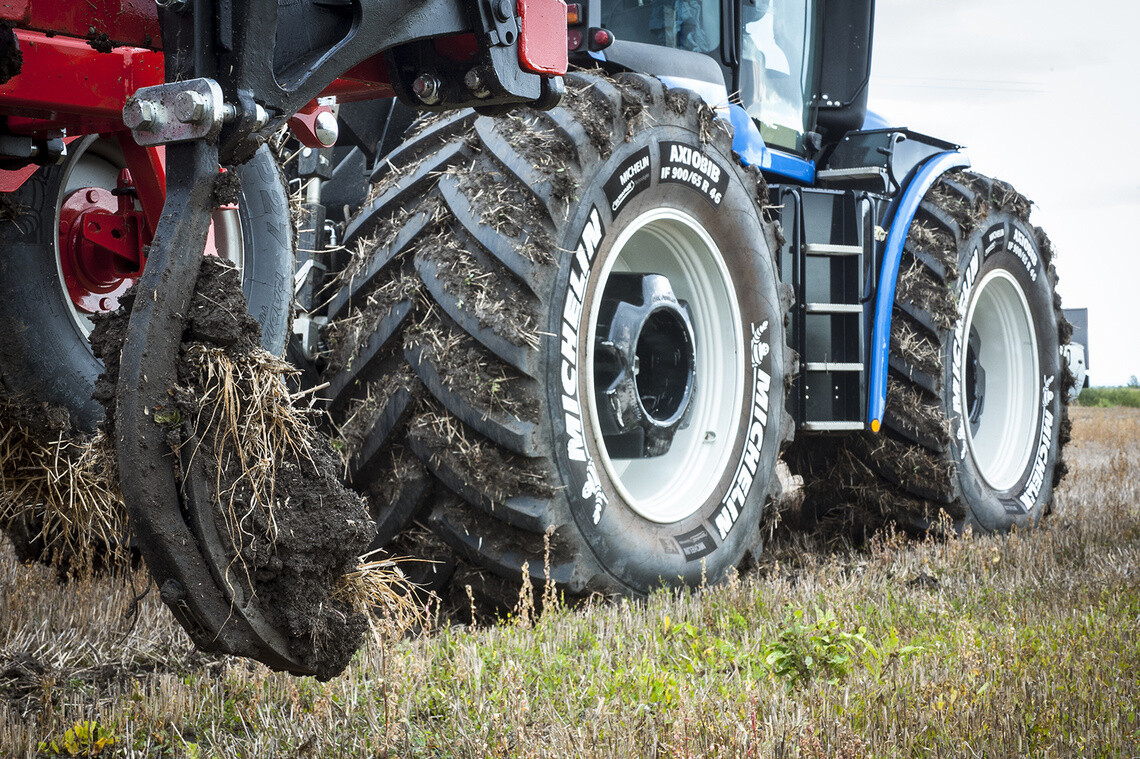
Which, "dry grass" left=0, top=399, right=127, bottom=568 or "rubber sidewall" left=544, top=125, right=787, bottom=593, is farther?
"rubber sidewall" left=544, top=125, right=787, bottom=593

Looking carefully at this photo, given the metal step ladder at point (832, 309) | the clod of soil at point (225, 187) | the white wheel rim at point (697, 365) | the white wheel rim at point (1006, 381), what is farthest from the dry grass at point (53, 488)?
the white wheel rim at point (1006, 381)

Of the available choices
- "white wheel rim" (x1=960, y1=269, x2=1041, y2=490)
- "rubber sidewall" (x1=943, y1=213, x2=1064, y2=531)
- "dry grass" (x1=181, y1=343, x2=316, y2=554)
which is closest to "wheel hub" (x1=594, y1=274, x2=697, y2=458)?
"rubber sidewall" (x1=943, y1=213, x2=1064, y2=531)

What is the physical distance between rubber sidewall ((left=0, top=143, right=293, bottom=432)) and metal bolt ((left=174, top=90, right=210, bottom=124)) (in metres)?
1.04

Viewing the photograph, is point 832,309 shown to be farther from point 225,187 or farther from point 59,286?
point 225,187

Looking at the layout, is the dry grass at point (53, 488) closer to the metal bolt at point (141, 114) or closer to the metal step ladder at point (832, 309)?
the metal bolt at point (141, 114)

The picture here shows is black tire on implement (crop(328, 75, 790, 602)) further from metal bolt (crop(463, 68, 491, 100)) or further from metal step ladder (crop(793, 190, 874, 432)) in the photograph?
metal step ladder (crop(793, 190, 874, 432))

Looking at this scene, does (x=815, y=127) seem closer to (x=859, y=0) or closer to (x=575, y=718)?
(x=859, y=0)

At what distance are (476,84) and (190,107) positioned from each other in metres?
0.68

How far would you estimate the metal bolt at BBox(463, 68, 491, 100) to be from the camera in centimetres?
218

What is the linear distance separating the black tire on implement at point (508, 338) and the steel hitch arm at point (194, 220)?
1.14 m

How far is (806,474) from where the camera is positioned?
5566mm

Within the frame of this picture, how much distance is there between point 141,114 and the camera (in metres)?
1.68

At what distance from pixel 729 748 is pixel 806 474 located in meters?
3.54

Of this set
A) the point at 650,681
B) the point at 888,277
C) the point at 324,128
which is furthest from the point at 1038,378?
the point at 324,128
